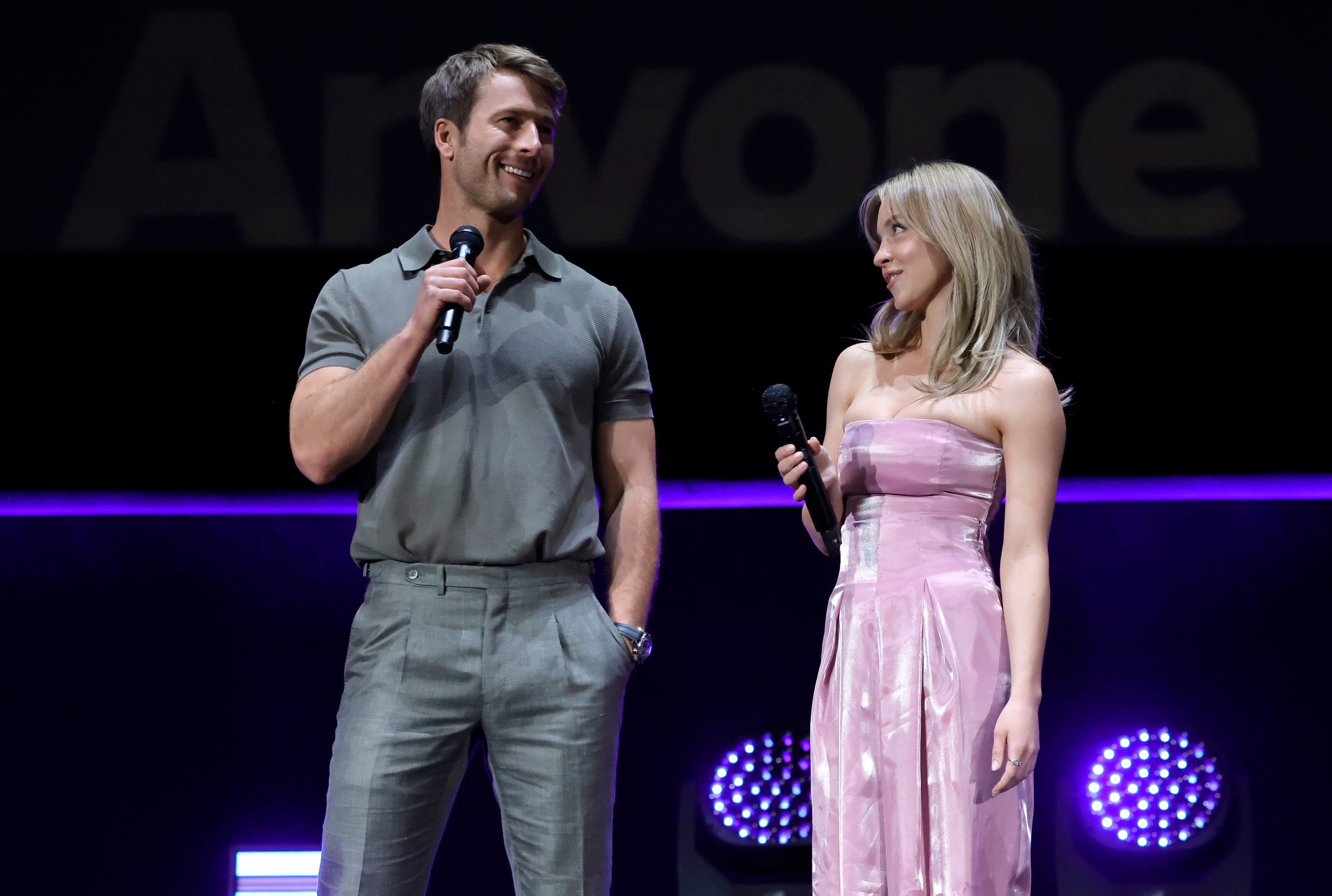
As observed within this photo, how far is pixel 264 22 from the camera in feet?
9.86

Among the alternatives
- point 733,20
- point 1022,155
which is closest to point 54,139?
point 733,20

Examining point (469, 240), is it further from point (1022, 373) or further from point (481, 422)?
point (1022, 373)

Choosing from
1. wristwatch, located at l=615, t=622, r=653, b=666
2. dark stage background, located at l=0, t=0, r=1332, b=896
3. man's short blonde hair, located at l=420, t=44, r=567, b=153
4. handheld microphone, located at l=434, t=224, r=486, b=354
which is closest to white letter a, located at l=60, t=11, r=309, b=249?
dark stage background, located at l=0, t=0, r=1332, b=896

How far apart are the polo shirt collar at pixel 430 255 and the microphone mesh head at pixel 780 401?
377mm

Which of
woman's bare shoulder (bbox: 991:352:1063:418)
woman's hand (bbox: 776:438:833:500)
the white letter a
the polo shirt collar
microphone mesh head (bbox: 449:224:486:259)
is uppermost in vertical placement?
the white letter a

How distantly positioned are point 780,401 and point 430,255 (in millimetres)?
546

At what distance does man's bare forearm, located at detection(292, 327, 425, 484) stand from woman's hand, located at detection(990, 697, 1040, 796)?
0.89 meters

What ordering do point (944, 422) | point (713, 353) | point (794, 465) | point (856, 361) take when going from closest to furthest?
point (794, 465) < point (944, 422) < point (856, 361) < point (713, 353)

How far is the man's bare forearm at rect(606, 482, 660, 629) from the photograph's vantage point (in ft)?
5.97

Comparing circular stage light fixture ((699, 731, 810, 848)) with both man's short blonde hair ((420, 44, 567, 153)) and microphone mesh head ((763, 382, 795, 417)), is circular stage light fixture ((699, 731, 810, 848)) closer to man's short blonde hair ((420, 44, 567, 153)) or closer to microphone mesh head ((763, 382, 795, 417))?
microphone mesh head ((763, 382, 795, 417))

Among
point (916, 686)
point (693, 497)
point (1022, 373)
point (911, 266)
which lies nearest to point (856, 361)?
point (911, 266)

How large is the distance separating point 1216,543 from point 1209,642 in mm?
220

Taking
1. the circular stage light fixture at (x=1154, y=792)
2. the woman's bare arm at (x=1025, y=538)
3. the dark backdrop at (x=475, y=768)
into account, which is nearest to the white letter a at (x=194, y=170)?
the dark backdrop at (x=475, y=768)

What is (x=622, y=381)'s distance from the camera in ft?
6.14
